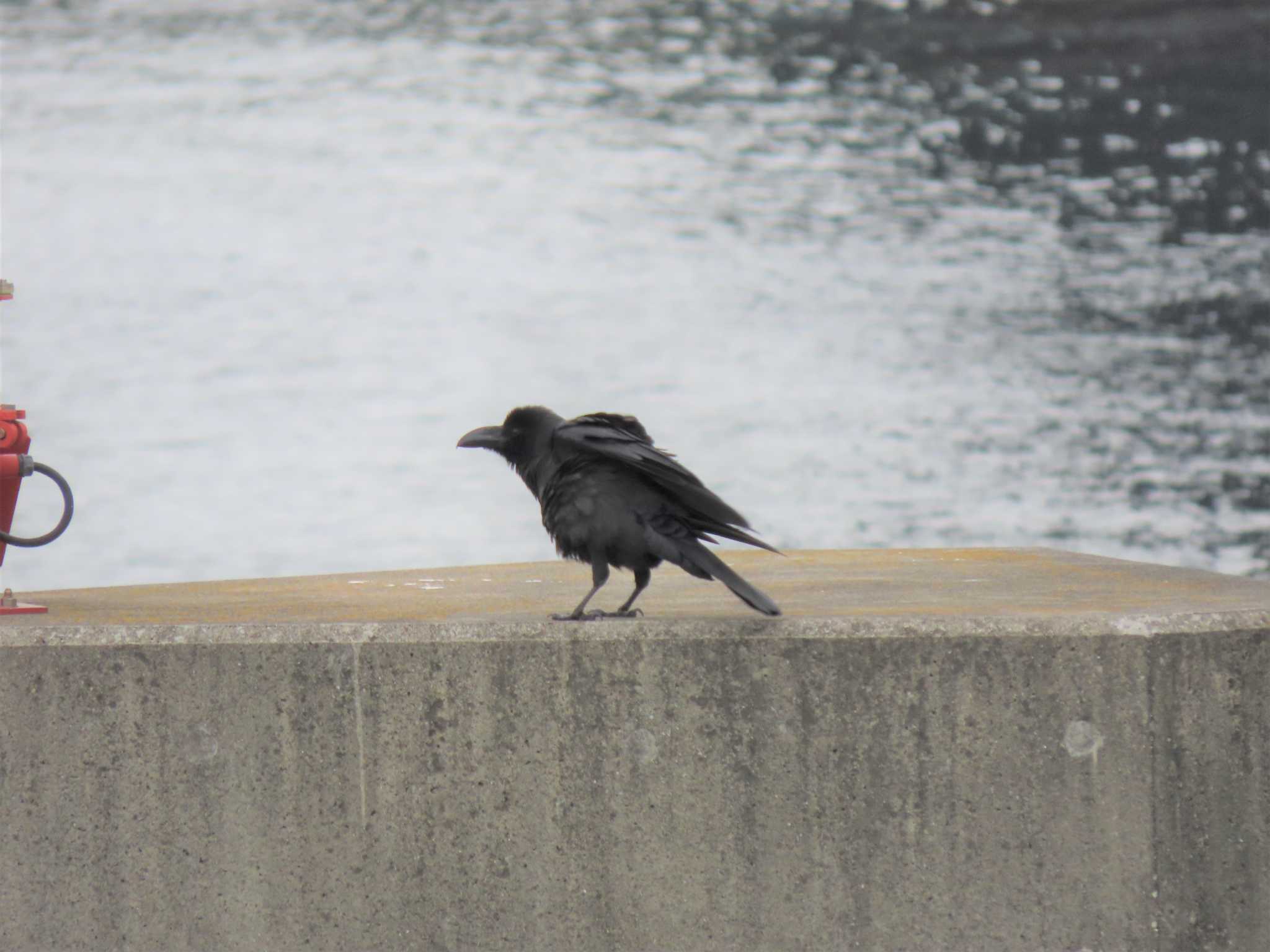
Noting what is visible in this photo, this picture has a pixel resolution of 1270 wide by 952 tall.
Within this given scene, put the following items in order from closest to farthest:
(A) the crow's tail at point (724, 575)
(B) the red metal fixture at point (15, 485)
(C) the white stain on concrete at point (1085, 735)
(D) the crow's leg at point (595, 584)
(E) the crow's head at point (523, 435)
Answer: (A) the crow's tail at point (724, 575) < (C) the white stain on concrete at point (1085, 735) < (D) the crow's leg at point (595, 584) < (E) the crow's head at point (523, 435) < (B) the red metal fixture at point (15, 485)

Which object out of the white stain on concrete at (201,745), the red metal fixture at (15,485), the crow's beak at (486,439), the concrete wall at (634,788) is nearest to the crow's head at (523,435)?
the crow's beak at (486,439)

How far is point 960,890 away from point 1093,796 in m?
0.39

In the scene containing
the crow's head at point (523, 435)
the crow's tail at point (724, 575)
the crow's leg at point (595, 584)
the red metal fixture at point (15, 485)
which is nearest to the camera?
the crow's tail at point (724, 575)

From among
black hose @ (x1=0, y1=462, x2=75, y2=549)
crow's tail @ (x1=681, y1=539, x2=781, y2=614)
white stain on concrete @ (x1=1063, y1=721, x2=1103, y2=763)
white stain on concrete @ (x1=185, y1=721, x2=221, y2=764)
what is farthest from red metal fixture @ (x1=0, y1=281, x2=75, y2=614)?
white stain on concrete @ (x1=1063, y1=721, x2=1103, y2=763)

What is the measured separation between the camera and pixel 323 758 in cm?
359

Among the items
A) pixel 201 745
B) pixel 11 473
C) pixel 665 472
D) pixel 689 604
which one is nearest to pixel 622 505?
pixel 665 472

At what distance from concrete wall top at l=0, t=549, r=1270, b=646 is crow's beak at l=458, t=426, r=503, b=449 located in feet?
1.47

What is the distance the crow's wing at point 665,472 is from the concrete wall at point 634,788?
25 centimetres

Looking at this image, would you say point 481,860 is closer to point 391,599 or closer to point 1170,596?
point 391,599

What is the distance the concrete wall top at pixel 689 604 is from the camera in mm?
3467

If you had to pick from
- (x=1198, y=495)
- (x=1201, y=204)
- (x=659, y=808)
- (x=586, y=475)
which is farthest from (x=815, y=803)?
(x=1201, y=204)

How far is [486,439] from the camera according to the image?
12.4ft

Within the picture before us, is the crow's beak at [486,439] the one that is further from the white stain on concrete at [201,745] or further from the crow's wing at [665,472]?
the white stain on concrete at [201,745]

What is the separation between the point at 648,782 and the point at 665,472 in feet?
2.50
